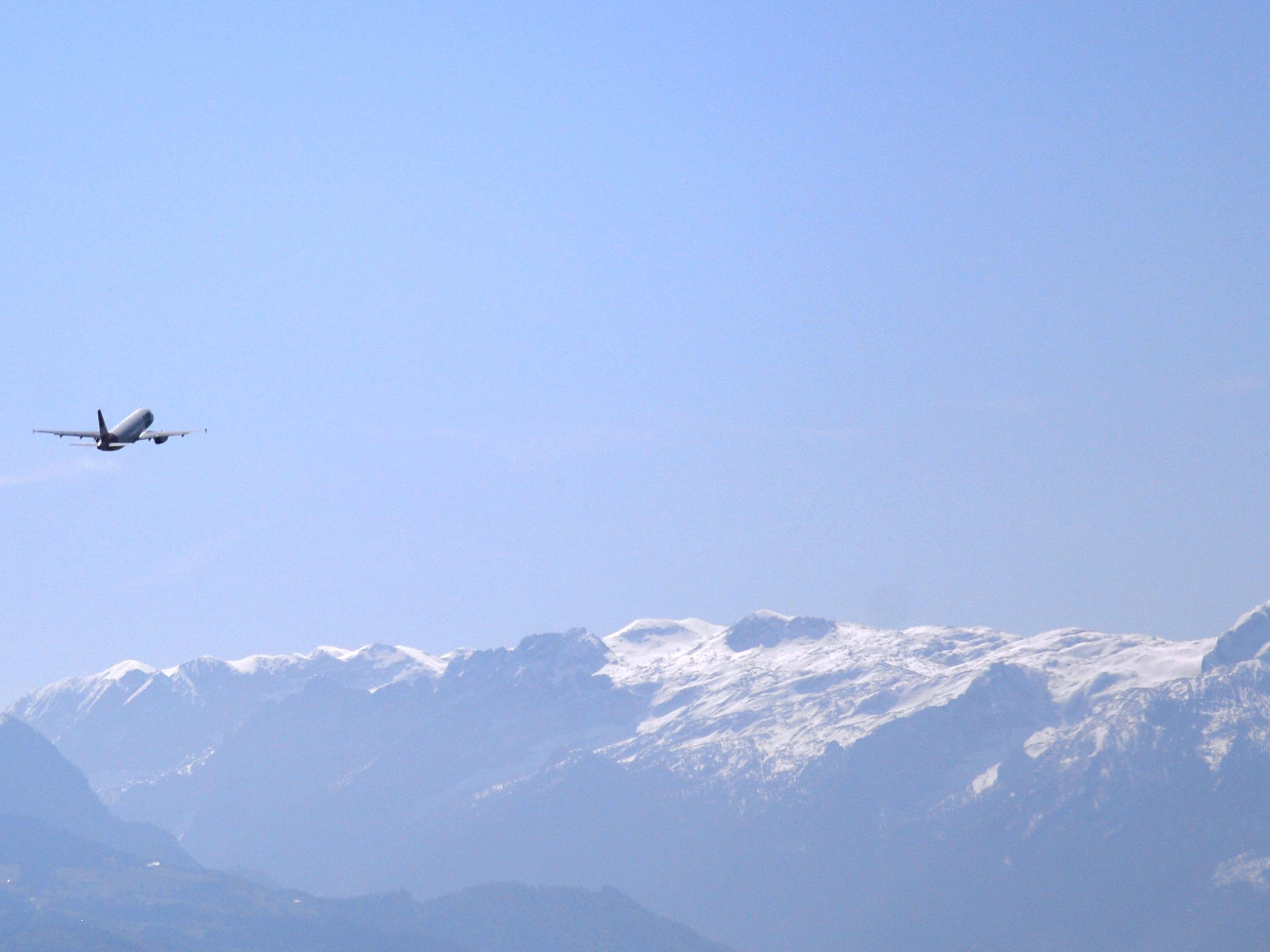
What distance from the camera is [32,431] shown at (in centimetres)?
16788

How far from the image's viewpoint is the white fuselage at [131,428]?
18030 cm

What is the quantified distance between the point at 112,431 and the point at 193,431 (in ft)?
38.9

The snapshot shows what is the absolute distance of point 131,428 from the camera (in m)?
184

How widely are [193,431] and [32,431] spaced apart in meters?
15.8

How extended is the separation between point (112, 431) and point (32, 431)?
14.0 m

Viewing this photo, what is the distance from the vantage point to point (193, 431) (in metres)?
175

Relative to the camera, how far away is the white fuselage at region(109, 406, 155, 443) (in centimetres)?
18030

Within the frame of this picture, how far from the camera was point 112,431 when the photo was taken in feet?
595

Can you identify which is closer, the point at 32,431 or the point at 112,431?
the point at 32,431
